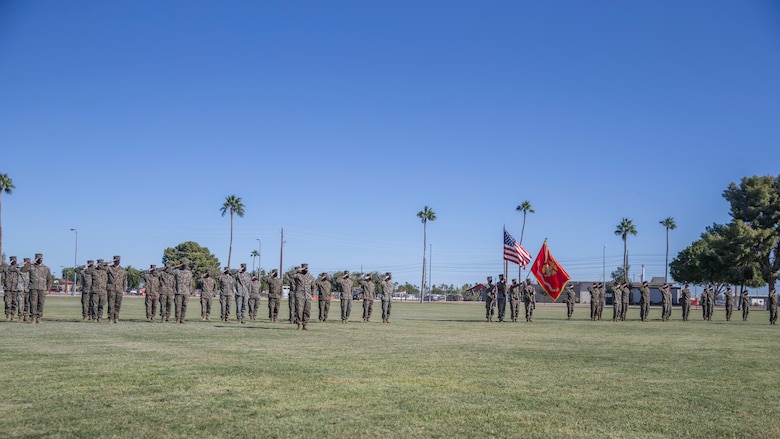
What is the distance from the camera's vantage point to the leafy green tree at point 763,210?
230 feet

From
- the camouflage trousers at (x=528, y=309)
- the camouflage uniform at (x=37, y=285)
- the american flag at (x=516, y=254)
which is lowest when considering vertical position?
the camouflage trousers at (x=528, y=309)

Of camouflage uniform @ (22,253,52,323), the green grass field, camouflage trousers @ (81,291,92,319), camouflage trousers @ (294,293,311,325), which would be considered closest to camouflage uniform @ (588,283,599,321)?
camouflage trousers @ (294,293,311,325)

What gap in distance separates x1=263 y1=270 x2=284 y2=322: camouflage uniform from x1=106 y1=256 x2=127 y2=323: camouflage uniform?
5282 mm

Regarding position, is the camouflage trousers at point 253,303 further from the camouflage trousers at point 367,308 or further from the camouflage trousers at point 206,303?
the camouflage trousers at point 367,308

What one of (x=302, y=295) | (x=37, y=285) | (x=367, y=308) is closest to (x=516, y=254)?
(x=367, y=308)

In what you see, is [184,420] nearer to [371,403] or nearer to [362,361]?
[371,403]

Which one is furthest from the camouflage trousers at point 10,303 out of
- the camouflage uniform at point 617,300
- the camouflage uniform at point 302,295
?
the camouflage uniform at point 617,300

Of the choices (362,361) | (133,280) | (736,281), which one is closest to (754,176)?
(736,281)

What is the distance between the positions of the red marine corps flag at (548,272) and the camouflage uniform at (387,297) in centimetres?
846

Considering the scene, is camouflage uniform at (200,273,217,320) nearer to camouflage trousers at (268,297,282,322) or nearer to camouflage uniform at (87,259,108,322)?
camouflage trousers at (268,297,282,322)

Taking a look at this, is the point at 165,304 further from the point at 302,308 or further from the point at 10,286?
the point at 302,308

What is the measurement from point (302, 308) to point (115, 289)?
257 inches

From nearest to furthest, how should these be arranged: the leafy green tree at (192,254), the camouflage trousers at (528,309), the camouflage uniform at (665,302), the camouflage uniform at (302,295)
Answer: the camouflage uniform at (302,295) < the camouflage trousers at (528,309) < the camouflage uniform at (665,302) < the leafy green tree at (192,254)

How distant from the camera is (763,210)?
2822 inches
